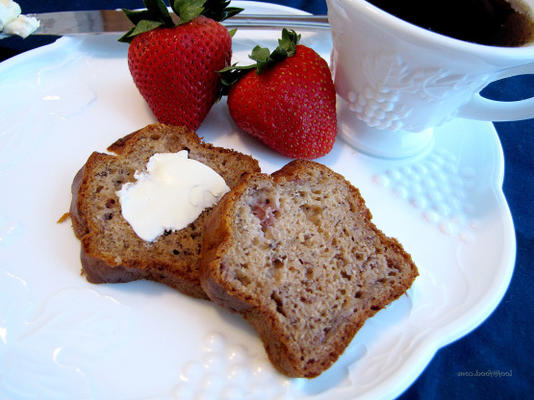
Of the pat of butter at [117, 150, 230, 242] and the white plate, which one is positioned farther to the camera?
the pat of butter at [117, 150, 230, 242]

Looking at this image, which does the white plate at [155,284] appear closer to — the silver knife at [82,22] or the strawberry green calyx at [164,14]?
the silver knife at [82,22]

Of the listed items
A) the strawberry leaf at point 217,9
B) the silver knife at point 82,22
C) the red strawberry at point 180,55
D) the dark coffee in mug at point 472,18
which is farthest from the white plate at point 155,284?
the dark coffee in mug at point 472,18

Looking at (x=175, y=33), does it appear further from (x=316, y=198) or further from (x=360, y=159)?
(x=360, y=159)

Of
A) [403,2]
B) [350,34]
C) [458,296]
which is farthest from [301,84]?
[458,296]

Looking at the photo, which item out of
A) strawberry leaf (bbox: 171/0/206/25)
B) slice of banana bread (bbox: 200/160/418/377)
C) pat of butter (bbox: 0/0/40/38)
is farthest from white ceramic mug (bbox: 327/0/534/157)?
pat of butter (bbox: 0/0/40/38)

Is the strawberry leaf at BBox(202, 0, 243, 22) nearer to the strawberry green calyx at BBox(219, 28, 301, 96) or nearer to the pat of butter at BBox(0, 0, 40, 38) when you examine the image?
the strawberry green calyx at BBox(219, 28, 301, 96)

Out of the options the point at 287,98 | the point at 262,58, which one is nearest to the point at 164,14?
the point at 262,58

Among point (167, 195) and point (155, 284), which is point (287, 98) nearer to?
point (167, 195)
